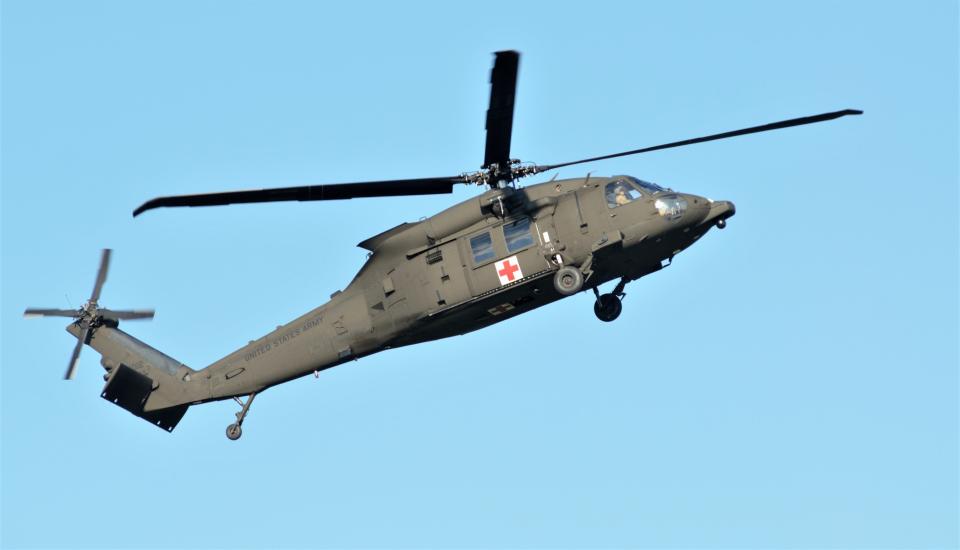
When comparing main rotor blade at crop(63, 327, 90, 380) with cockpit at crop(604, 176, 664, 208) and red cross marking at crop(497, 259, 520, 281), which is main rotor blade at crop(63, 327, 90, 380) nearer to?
red cross marking at crop(497, 259, 520, 281)

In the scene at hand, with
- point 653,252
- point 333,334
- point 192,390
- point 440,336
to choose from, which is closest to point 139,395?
point 192,390

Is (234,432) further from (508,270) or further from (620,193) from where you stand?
(620,193)

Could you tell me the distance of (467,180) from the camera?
86.5 feet

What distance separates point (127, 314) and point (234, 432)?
4.64 metres

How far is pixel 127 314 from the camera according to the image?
31.3 metres

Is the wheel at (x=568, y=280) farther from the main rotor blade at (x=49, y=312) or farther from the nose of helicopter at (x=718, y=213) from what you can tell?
the main rotor blade at (x=49, y=312)

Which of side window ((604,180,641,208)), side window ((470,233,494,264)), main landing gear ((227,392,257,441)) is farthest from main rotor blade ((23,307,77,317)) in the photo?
side window ((604,180,641,208))

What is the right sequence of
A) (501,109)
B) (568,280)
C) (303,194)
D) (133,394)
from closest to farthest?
(501,109), (303,194), (568,280), (133,394)

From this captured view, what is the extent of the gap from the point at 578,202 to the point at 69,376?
41.0 ft

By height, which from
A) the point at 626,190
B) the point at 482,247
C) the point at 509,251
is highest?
the point at 626,190

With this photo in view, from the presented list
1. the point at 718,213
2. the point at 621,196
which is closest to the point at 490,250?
the point at 621,196

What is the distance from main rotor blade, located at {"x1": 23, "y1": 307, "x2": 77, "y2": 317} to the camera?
30391 mm

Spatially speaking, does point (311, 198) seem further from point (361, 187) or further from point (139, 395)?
point (139, 395)

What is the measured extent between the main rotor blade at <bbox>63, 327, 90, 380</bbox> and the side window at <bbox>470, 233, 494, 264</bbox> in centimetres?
997
